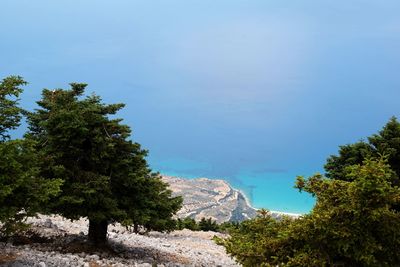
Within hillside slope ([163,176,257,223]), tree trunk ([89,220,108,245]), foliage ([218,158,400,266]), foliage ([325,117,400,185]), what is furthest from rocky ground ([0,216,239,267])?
hillside slope ([163,176,257,223])

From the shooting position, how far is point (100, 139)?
62.8 ft

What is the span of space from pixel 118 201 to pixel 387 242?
37.6 feet

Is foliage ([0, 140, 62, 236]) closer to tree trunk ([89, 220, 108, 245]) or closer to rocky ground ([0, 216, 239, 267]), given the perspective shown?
rocky ground ([0, 216, 239, 267])

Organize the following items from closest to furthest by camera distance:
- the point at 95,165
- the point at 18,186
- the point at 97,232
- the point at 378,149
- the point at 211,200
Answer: the point at 18,186 < the point at 95,165 < the point at 97,232 < the point at 378,149 < the point at 211,200

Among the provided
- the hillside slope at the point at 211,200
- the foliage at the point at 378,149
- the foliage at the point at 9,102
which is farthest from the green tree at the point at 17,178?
the hillside slope at the point at 211,200

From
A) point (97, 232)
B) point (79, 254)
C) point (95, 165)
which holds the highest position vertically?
point (95, 165)

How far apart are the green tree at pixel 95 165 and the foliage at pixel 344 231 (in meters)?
8.09

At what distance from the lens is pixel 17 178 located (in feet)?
45.6

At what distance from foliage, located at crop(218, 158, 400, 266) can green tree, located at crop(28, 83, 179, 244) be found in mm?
8093

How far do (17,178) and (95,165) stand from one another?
608 cm

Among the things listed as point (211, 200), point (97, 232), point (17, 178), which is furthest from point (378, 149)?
point (211, 200)

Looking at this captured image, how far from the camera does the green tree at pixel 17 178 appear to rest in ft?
45.0

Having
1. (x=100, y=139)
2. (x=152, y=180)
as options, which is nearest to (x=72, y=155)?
(x=100, y=139)

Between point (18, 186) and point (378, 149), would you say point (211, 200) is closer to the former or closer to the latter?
point (378, 149)
